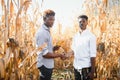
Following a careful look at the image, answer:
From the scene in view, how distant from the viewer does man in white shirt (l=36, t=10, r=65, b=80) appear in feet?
11.3

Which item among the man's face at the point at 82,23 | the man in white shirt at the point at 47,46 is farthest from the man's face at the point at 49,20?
the man's face at the point at 82,23

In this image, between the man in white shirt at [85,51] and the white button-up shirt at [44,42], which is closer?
the white button-up shirt at [44,42]

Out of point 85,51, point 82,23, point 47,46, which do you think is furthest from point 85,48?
point 47,46

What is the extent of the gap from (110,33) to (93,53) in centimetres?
213

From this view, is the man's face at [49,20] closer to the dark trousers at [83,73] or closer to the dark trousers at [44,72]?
the dark trousers at [44,72]

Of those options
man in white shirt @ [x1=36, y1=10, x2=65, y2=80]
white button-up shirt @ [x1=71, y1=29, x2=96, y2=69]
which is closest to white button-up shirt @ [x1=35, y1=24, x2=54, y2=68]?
man in white shirt @ [x1=36, y1=10, x2=65, y2=80]

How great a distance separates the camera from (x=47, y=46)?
11.4 ft

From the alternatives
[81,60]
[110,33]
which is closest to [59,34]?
[110,33]

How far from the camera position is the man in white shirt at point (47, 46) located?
135 inches

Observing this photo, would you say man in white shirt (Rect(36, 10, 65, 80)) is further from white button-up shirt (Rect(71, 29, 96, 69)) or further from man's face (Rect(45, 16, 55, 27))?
white button-up shirt (Rect(71, 29, 96, 69))

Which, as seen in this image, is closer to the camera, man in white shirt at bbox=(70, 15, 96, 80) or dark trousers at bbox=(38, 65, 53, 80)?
dark trousers at bbox=(38, 65, 53, 80)

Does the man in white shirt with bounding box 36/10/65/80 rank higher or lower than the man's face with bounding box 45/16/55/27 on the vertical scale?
lower

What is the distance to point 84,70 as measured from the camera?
3.77 meters

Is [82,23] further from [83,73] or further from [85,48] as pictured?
[83,73]
